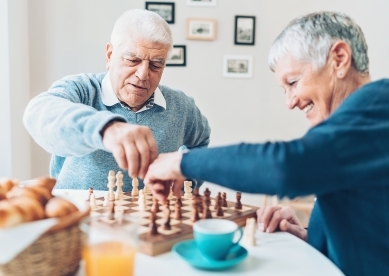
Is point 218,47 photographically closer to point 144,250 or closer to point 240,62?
point 240,62

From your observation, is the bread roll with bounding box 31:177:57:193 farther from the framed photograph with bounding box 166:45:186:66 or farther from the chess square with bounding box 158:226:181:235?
the framed photograph with bounding box 166:45:186:66

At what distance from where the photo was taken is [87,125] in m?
1.21

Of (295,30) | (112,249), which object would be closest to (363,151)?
(295,30)

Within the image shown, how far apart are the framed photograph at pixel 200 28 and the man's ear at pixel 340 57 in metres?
2.30

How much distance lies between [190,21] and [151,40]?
1.54 metres

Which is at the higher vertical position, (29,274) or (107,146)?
(107,146)

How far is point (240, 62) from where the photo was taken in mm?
3418

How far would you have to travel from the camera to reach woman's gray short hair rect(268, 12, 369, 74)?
1132mm

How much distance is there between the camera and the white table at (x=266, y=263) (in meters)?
0.97

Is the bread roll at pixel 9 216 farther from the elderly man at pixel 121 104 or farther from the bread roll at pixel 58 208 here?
the elderly man at pixel 121 104

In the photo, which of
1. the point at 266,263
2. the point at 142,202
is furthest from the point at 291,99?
the point at 142,202

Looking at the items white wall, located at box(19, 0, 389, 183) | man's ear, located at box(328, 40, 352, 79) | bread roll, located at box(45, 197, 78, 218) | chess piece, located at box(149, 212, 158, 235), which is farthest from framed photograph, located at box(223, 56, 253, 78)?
bread roll, located at box(45, 197, 78, 218)

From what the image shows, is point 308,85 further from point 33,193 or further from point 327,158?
point 33,193

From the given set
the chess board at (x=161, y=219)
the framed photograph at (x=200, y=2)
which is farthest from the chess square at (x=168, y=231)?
the framed photograph at (x=200, y=2)
